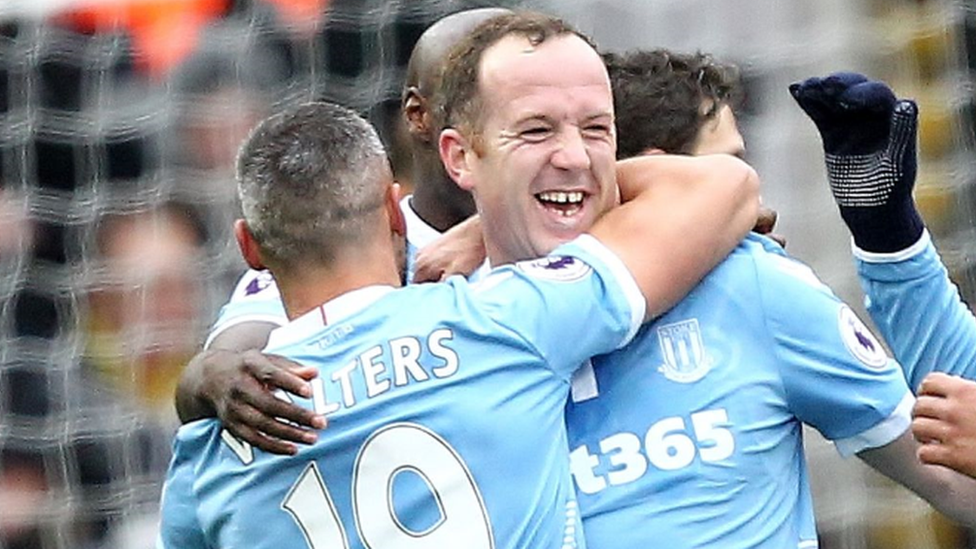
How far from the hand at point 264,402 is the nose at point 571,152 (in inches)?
16.0

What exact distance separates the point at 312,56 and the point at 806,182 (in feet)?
4.02

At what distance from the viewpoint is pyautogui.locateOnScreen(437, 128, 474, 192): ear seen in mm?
2721

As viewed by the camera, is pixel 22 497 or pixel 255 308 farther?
pixel 22 497

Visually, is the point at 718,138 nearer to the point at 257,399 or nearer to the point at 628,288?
the point at 628,288

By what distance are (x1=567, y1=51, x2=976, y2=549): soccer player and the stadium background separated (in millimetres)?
2214

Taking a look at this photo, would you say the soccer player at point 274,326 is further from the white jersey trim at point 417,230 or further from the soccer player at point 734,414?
the soccer player at point 734,414

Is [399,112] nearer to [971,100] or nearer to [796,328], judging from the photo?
[971,100]

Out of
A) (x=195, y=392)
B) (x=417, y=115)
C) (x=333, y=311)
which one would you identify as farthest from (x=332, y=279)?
(x=417, y=115)

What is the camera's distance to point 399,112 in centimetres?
487

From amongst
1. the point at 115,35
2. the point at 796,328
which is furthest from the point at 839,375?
the point at 115,35

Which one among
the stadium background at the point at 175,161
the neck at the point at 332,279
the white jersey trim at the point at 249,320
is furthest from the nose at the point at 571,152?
the stadium background at the point at 175,161

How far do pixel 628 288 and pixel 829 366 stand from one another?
0.85 feet

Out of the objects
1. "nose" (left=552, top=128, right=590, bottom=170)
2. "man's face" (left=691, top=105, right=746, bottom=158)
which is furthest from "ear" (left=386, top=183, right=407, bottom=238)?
"man's face" (left=691, top=105, right=746, bottom=158)

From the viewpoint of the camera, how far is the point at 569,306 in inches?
97.1
